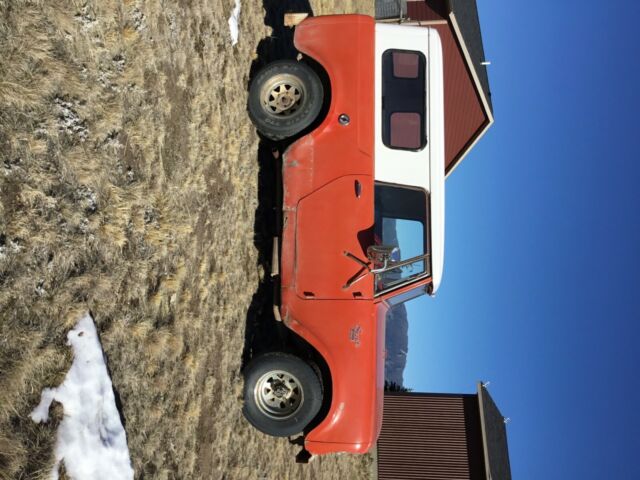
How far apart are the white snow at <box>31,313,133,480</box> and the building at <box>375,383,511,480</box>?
11.2m

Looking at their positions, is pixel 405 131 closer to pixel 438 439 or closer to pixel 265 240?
pixel 265 240

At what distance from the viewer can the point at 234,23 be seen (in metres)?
6.98

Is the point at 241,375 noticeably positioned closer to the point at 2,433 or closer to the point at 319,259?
the point at 319,259

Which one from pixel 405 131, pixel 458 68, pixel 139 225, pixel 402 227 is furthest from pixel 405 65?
pixel 458 68

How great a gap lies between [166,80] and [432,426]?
12.3 meters

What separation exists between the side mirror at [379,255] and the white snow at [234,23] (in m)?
3.40

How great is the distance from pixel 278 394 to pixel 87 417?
90.8 inches

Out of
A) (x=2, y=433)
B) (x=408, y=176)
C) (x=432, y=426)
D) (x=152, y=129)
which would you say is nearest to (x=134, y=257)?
(x=152, y=129)

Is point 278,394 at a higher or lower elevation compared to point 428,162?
lower

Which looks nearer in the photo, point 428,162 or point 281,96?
point 428,162

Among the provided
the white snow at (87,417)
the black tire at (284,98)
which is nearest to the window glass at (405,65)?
the black tire at (284,98)

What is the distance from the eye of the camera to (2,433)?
10.0 feet

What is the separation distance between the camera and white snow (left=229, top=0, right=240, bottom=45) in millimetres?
6852

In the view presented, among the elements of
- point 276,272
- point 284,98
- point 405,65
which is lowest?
point 276,272
